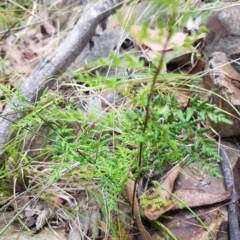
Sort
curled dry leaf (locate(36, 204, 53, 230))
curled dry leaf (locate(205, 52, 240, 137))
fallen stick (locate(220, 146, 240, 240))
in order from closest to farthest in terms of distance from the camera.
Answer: fallen stick (locate(220, 146, 240, 240)) < curled dry leaf (locate(36, 204, 53, 230)) < curled dry leaf (locate(205, 52, 240, 137))

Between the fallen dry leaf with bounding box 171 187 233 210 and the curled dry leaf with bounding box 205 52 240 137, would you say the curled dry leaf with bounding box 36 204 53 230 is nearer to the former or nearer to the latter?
the fallen dry leaf with bounding box 171 187 233 210

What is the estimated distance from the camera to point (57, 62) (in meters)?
1.82

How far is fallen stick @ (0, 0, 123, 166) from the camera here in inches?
62.8

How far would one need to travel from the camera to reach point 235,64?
5.66 feet

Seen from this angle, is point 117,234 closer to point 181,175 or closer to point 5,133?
point 181,175

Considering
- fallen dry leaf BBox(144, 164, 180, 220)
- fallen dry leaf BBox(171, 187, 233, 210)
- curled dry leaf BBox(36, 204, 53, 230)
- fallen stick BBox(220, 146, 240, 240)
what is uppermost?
Answer: curled dry leaf BBox(36, 204, 53, 230)

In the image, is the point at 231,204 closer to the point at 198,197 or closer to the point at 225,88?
the point at 198,197

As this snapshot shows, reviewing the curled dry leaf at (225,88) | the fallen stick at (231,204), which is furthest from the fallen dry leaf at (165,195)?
the curled dry leaf at (225,88)

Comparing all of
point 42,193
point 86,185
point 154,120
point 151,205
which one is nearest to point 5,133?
point 42,193

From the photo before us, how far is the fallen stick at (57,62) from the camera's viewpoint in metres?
1.59

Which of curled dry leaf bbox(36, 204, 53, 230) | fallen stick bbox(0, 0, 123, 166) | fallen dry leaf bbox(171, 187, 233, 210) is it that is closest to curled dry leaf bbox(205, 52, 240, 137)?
fallen dry leaf bbox(171, 187, 233, 210)

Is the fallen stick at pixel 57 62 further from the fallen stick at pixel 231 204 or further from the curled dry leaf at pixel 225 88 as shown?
the fallen stick at pixel 231 204

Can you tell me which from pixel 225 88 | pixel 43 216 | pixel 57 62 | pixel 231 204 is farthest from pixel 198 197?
pixel 57 62

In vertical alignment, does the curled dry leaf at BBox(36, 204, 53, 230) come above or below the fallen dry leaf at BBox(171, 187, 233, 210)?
above
